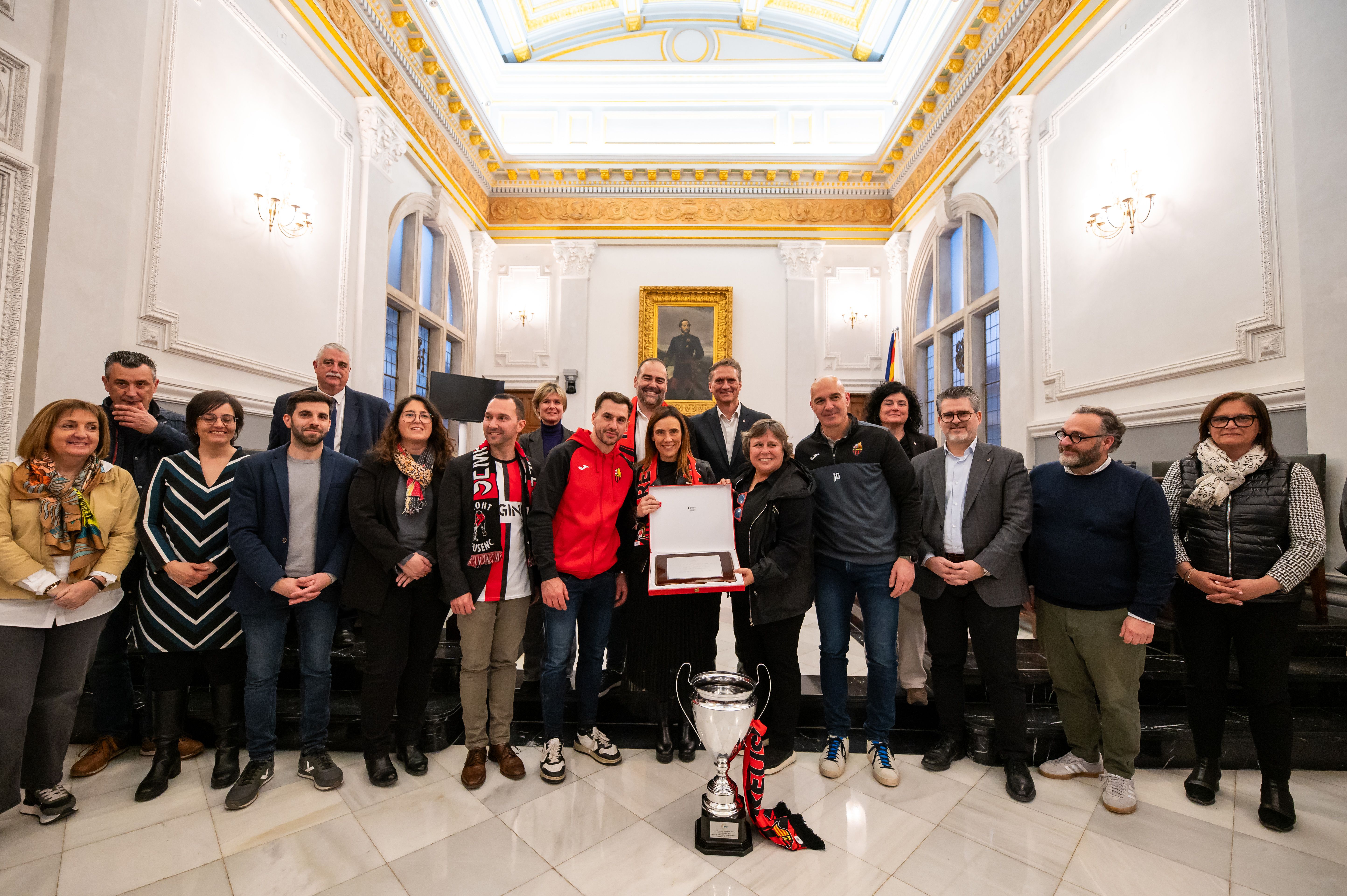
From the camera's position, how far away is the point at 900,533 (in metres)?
2.73

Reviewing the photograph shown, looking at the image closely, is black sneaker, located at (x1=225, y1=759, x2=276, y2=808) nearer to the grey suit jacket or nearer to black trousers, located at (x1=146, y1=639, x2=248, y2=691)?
black trousers, located at (x1=146, y1=639, x2=248, y2=691)

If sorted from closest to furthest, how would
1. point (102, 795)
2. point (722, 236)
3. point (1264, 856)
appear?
point (1264, 856) → point (102, 795) → point (722, 236)

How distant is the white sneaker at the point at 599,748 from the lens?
2.78m

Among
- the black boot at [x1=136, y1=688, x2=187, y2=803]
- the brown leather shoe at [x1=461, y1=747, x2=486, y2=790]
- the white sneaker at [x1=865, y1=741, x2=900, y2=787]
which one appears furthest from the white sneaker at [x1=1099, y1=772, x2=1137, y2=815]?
the black boot at [x1=136, y1=688, x2=187, y2=803]

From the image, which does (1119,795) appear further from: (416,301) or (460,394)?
(416,301)

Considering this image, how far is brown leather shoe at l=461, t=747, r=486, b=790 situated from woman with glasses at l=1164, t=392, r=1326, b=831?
3.10 m

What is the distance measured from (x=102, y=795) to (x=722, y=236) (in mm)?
9372

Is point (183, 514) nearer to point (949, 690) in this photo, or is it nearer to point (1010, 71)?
point (949, 690)

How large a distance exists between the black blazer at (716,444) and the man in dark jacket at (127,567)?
8.38 ft

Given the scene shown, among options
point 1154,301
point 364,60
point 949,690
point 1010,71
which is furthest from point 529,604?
point 1010,71

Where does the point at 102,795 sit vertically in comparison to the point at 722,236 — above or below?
below

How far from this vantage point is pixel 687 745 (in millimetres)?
2912

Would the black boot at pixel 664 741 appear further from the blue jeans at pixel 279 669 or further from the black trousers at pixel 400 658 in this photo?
the blue jeans at pixel 279 669

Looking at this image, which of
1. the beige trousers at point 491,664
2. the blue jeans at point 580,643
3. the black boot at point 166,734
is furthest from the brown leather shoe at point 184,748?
the blue jeans at point 580,643
